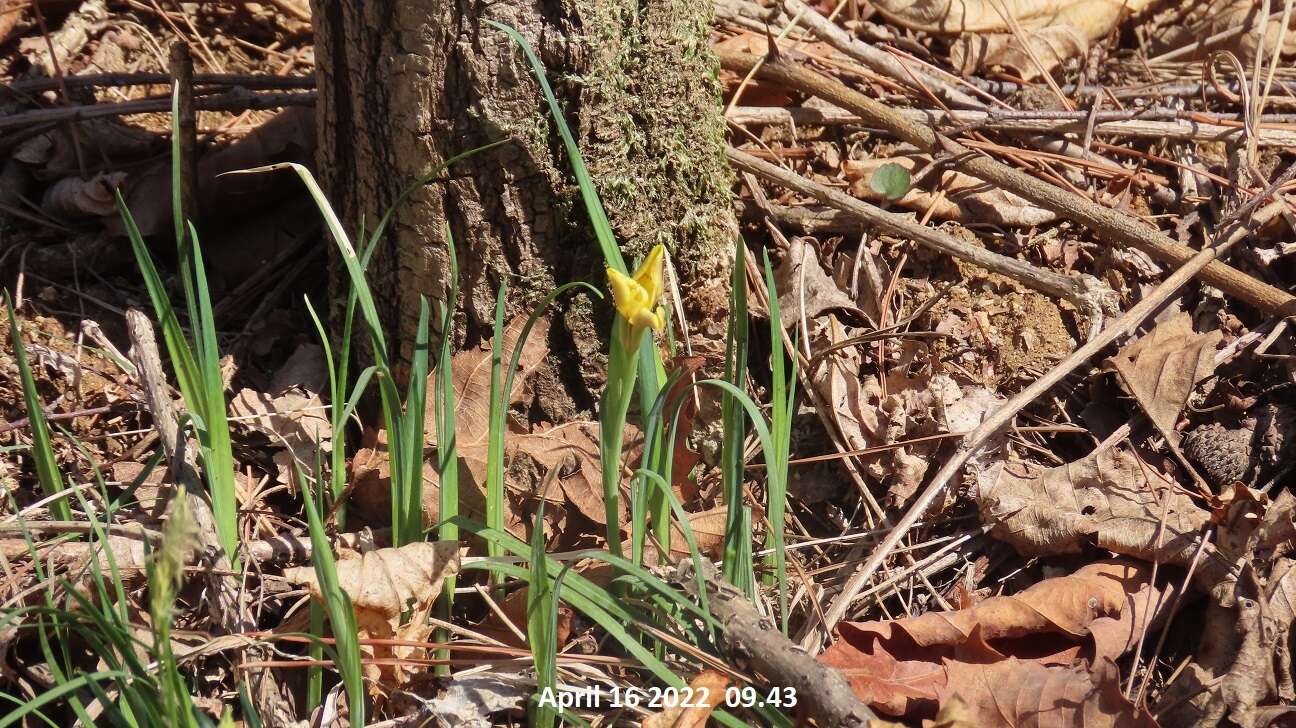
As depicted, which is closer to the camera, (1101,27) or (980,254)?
(980,254)

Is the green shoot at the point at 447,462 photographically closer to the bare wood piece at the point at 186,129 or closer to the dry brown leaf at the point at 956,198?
the bare wood piece at the point at 186,129

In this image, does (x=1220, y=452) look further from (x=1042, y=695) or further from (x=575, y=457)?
(x=575, y=457)

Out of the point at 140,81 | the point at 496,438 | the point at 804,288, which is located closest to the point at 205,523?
the point at 496,438

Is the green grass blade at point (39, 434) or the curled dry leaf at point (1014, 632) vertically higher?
the green grass blade at point (39, 434)

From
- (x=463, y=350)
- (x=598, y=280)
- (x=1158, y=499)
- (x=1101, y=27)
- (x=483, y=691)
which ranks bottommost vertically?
(x=483, y=691)

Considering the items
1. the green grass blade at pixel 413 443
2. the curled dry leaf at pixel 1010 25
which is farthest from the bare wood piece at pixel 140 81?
the curled dry leaf at pixel 1010 25

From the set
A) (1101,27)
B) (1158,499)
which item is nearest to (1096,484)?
(1158,499)

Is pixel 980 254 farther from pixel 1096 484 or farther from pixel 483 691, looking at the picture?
pixel 483 691
